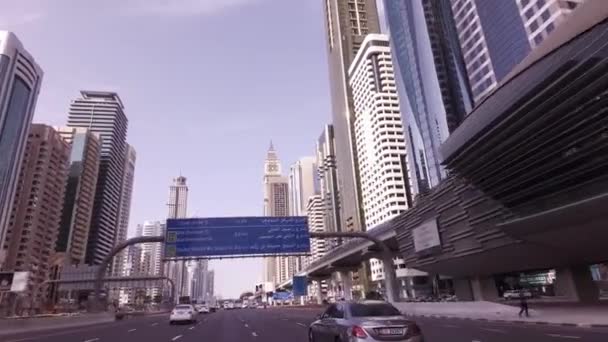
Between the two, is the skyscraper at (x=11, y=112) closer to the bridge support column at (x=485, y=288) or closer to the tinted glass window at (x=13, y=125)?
the tinted glass window at (x=13, y=125)

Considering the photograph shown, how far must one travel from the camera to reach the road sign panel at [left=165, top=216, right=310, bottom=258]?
3891 cm

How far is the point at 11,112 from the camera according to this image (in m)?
131

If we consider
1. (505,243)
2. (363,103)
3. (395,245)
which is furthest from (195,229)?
(363,103)

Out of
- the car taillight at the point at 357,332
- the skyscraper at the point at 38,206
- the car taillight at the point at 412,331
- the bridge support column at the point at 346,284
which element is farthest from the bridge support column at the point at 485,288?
the skyscraper at the point at 38,206

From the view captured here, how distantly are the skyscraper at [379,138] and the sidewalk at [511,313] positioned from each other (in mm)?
99876

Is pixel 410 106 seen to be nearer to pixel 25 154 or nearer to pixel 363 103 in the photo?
pixel 363 103

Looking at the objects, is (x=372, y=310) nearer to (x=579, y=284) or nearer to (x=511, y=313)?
(x=511, y=313)

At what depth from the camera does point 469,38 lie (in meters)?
123

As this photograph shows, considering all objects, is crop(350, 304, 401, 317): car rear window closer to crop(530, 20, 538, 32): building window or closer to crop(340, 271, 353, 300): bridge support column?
crop(340, 271, 353, 300): bridge support column

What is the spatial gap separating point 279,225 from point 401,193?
114779 millimetres

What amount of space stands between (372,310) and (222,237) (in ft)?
98.1

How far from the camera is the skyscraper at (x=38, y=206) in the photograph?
434ft

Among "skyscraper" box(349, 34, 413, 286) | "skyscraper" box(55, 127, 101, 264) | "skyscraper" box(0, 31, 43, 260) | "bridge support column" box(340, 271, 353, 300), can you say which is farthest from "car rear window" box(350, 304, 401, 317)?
"skyscraper" box(55, 127, 101, 264)

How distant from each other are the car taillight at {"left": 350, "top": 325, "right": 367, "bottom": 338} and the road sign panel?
30.0 metres
